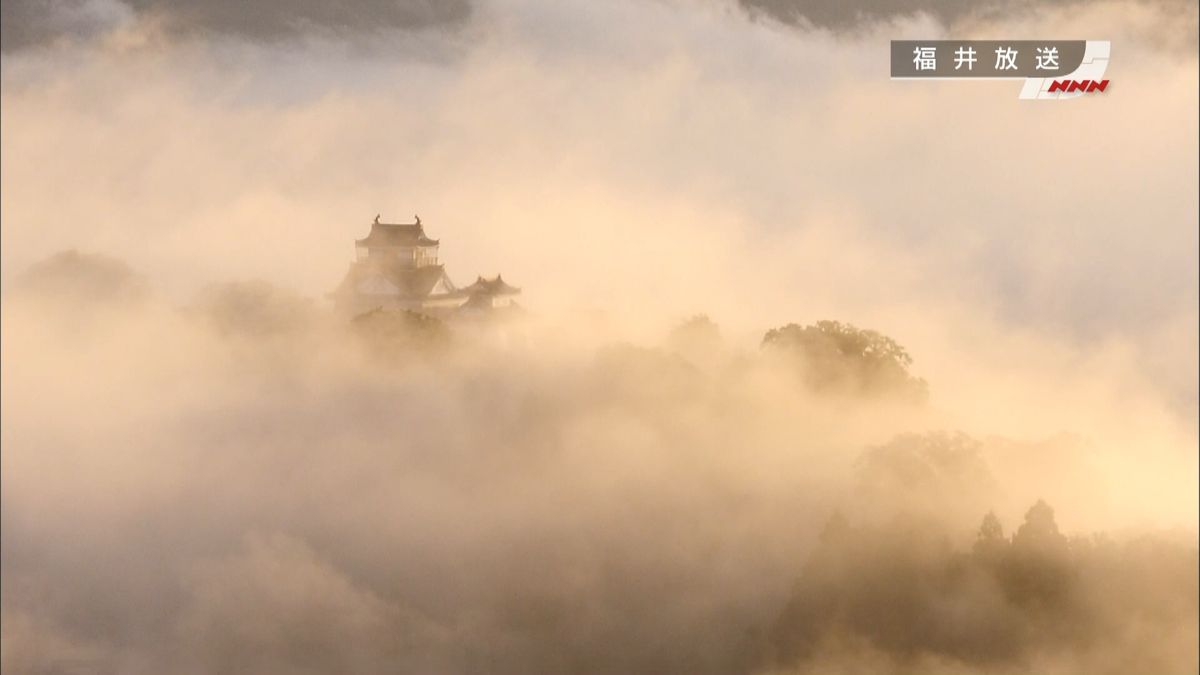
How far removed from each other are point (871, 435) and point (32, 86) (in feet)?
10.5

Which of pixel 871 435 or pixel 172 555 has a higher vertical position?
pixel 871 435

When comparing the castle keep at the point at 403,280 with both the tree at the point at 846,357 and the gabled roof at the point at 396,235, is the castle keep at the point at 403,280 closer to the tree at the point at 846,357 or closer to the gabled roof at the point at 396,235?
the gabled roof at the point at 396,235

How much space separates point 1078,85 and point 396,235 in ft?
8.64

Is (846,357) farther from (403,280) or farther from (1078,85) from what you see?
(403,280)

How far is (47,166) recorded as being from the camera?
14.9ft

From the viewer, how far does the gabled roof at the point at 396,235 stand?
4.79 m

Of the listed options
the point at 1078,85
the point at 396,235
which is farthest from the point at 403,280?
the point at 1078,85

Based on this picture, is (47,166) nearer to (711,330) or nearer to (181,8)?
(181,8)

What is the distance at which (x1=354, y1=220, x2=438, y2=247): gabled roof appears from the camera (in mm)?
4785

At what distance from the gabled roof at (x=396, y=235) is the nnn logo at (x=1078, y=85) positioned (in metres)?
2.43

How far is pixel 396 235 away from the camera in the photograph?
4.80 meters

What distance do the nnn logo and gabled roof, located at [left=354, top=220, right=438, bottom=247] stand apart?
2426 millimetres

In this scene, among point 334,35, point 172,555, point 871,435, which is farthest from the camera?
point 871,435

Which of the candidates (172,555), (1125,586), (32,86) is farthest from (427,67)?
(1125,586)
